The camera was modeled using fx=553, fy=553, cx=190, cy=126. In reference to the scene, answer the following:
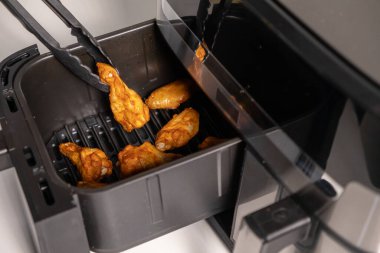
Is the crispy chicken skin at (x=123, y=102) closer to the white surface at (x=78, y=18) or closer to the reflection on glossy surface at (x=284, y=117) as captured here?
the reflection on glossy surface at (x=284, y=117)

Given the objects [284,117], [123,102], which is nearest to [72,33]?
[123,102]

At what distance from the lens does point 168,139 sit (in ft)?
2.58

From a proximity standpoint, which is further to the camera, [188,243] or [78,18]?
[78,18]

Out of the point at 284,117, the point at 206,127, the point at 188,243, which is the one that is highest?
the point at 284,117

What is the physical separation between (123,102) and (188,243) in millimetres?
223

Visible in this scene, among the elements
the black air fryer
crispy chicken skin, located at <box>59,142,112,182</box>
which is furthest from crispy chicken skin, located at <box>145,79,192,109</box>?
crispy chicken skin, located at <box>59,142,112,182</box>

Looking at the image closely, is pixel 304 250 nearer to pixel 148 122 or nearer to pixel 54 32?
pixel 148 122

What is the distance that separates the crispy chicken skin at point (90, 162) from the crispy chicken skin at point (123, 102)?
0.07m

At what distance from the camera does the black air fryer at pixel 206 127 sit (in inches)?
21.6

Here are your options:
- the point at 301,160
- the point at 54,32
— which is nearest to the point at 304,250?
the point at 301,160

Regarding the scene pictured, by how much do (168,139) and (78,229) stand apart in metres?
0.21

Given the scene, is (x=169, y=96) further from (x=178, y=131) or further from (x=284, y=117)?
(x=284, y=117)

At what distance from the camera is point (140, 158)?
0.73m

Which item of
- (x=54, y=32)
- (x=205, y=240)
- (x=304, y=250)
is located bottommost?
(x=205, y=240)
